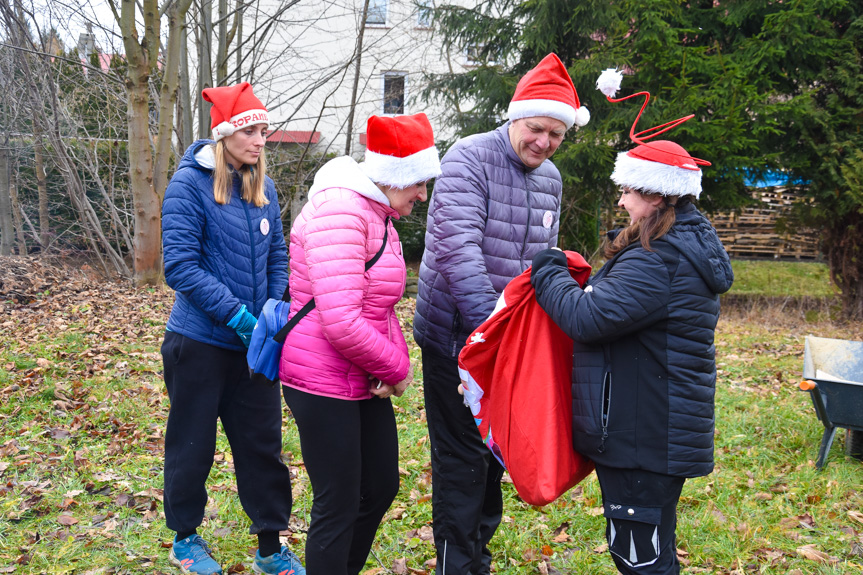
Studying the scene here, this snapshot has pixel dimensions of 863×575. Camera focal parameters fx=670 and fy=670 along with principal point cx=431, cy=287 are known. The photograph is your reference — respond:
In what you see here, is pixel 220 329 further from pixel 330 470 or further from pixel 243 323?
pixel 330 470

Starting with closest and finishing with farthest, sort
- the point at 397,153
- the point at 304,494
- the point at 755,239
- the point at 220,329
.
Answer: the point at 397,153 → the point at 220,329 → the point at 304,494 → the point at 755,239

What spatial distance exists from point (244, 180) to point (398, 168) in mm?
946

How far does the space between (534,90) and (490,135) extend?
26cm

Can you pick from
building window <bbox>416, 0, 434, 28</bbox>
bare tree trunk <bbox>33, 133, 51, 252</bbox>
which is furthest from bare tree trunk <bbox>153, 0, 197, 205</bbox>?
building window <bbox>416, 0, 434, 28</bbox>

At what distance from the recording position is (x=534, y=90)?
2.82 metres

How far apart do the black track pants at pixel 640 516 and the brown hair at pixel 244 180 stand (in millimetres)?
1956

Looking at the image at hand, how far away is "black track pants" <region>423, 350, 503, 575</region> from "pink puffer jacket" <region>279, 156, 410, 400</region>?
31 centimetres

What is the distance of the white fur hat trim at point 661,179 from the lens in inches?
92.3

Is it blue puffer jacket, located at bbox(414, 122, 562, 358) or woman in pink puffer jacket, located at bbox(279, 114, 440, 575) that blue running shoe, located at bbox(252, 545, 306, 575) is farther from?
blue puffer jacket, located at bbox(414, 122, 562, 358)

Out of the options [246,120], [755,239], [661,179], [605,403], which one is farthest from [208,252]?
[755,239]

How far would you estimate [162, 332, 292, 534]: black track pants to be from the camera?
119 inches

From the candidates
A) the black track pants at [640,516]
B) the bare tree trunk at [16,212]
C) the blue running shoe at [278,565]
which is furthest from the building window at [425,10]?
the black track pants at [640,516]

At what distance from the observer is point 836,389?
449cm

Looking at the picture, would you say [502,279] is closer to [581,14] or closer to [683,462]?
[683,462]
